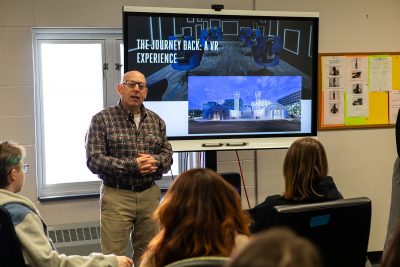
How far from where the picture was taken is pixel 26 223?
1.81 metres

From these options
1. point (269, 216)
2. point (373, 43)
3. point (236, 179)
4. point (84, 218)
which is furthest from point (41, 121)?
point (373, 43)

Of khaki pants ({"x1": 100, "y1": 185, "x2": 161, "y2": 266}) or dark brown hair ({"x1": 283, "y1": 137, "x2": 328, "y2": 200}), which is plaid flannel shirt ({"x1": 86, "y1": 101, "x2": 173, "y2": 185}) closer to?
khaki pants ({"x1": 100, "y1": 185, "x2": 161, "y2": 266})

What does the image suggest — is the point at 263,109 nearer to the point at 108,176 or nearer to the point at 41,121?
the point at 108,176

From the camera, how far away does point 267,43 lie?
331 cm

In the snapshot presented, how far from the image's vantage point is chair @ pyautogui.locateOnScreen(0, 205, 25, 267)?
1707 millimetres

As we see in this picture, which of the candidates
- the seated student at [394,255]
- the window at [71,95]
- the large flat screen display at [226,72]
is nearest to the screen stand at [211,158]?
the large flat screen display at [226,72]

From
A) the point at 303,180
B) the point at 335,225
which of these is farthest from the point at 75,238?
the point at 335,225

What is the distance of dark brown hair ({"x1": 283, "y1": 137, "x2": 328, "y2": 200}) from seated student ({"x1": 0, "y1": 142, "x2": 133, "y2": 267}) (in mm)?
798

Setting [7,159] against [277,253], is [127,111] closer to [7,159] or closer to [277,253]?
[7,159]

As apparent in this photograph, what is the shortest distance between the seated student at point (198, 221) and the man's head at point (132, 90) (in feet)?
4.83

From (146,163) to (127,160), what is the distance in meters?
0.11

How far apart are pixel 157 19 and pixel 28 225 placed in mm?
1694

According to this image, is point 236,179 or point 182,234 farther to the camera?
point 236,179

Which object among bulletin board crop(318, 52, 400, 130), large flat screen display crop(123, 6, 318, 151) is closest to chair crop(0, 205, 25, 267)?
large flat screen display crop(123, 6, 318, 151)
